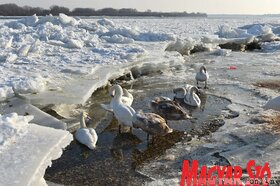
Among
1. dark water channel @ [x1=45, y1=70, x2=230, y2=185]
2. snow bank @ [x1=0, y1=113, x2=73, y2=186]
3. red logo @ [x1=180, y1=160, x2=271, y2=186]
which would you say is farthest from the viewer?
dark water channel @ [x1=45, y1=70, x2=230, y2=185]

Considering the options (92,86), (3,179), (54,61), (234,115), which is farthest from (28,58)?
(3,179)

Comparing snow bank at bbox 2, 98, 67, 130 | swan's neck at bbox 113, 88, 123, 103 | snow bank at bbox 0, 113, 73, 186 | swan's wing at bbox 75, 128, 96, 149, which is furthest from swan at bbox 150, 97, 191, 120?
snow bank at bbox 0, 113, 73, 186

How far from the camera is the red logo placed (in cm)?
462

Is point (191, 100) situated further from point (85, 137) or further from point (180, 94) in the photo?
point (85, 137)

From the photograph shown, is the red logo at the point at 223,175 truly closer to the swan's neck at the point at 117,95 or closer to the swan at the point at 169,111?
the swan at the point at 169,111

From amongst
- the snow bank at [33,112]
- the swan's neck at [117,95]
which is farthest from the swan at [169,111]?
the snow bank at [33,112]

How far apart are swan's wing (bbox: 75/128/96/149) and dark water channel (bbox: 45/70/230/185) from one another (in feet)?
0.28

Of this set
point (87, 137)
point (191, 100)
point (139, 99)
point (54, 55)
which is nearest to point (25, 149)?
point (87, 137)

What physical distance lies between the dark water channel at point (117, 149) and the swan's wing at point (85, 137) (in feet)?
0.28

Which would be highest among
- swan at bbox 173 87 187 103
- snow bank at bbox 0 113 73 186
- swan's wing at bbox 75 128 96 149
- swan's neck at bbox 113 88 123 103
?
snow bank at bbox 0 113 73 186

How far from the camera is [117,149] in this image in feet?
19.7

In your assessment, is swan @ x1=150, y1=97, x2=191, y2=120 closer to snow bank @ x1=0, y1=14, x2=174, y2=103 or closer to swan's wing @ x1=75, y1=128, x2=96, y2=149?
swan's wing @ x1=75, y1=128, x2=96, y2=149

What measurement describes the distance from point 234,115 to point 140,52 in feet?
19.3

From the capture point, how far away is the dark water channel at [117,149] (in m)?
4.98
